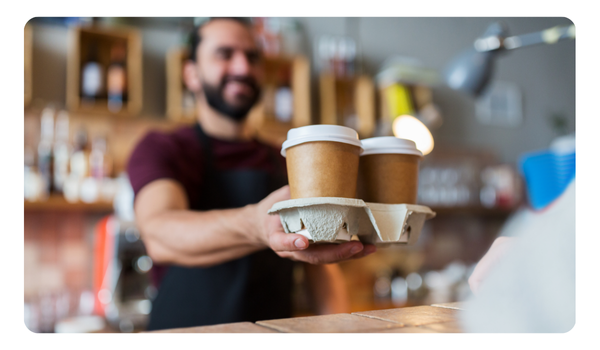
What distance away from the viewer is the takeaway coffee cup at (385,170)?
53cm

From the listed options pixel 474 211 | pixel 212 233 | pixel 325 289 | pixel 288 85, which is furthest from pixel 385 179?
pixel 474 211

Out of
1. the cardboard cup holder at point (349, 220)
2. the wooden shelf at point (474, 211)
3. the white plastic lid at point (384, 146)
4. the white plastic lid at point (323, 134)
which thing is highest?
the white plastic lid at point (323, 134)

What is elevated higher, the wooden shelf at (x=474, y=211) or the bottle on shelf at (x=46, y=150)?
the bottle on shelf at (x=46, y=150)

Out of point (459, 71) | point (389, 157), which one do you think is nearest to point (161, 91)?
point (459, 71)

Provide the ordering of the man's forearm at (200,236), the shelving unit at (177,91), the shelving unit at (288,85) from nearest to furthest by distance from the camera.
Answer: the man's forearm at (200,236), the shelving unit at (177,91), the shelving unit at (288,85)

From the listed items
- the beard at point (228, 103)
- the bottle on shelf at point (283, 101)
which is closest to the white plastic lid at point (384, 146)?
the beard at point (228, 103)

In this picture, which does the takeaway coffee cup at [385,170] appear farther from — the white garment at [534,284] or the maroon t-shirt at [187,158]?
the maroon t-shirt at [187,158]

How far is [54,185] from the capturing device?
5.73ft

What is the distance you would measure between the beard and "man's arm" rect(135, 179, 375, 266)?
204mm

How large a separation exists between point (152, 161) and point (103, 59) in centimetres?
116

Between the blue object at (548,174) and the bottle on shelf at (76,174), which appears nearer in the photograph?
the blue object at (548,174)

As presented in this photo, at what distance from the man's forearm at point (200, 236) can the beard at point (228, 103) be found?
273mm

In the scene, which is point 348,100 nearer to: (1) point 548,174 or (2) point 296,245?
(1) point 548,174
